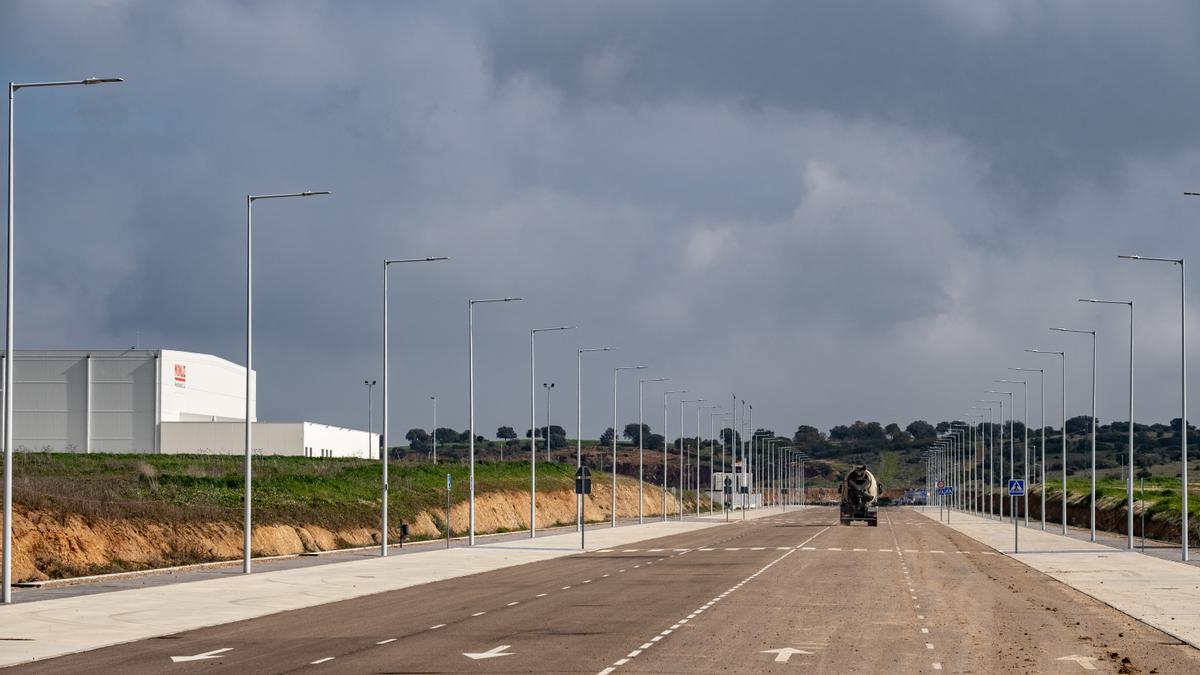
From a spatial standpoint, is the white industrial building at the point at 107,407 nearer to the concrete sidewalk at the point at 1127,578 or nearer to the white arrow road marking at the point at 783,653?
the concrete sidewalk at the point at 1127,578

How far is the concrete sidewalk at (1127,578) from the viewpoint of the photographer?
32.6 m

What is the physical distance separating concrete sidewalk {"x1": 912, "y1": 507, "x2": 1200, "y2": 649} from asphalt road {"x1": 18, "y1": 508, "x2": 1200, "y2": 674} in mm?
798

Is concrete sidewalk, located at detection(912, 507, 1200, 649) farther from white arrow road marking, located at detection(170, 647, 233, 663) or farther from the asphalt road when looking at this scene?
white arrow road marking, located at detection(170, 647, 233, 663)

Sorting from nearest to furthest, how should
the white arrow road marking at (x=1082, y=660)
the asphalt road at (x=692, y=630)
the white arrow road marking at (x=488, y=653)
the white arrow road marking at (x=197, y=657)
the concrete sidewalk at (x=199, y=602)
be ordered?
the white arrow road marking at (x=1082, y=660), the asphalt road at (x=692, y=630), the white arrow road marking at (x=197, y=657), the white arrow road marking at (x=488, y=653), the concrete sidewalk at (x=199, y=602)

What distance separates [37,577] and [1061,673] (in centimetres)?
2958

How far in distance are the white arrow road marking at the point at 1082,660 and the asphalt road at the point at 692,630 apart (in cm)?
6

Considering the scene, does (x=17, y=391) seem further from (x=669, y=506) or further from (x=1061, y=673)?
(x=1061, y=673)

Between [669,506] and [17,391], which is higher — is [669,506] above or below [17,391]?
below

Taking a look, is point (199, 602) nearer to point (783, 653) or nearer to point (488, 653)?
point (488, 653)

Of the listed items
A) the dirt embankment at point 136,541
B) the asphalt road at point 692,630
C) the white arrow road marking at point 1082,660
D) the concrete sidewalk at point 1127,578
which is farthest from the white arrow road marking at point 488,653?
the dirt embankment at point 136,541

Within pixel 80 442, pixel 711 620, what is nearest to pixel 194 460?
pixel 80 442

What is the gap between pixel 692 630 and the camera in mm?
28766

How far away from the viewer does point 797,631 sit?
28531 millimetres

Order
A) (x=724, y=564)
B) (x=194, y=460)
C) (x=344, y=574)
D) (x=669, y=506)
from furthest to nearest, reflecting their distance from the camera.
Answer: (x=669, y=506), (x=194, y=460), (x=724, y=564), (x=344, y=574)
